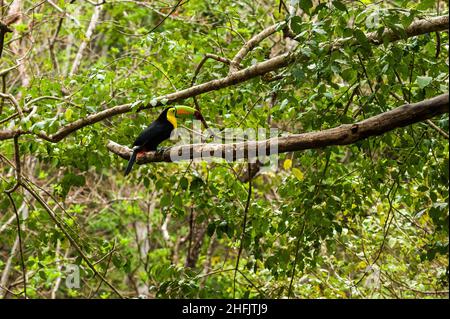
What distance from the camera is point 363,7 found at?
132 inches

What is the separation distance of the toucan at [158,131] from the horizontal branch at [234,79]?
279 millimetres

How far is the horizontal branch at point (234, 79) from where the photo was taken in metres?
3.39

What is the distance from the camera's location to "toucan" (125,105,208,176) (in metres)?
4.29

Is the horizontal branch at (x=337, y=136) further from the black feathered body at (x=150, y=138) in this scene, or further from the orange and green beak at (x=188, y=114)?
the black feathered body at (x=150, y=138)

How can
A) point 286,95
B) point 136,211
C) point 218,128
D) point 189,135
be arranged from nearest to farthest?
point 286,95 < point 218,128 < point 189,135 < point 136,211

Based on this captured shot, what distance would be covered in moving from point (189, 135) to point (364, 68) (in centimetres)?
198

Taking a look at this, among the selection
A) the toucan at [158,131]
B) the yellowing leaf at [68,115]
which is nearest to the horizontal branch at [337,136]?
the toucan at [158,131]

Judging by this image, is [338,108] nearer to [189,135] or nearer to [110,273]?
[189,135]

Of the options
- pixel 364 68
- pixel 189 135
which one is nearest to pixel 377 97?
pixel 364 68

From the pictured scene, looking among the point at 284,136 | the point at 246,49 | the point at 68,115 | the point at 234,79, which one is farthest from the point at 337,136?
the point at 68,115

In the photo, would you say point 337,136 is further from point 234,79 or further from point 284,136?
point 234,79

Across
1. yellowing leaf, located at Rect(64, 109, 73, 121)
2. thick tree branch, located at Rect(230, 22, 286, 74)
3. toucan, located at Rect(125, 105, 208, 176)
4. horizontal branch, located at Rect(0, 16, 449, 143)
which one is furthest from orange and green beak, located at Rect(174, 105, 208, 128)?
yellowing leaf, located at Rect(64, 109, 73, 121)

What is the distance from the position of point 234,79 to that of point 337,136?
1198 mm
